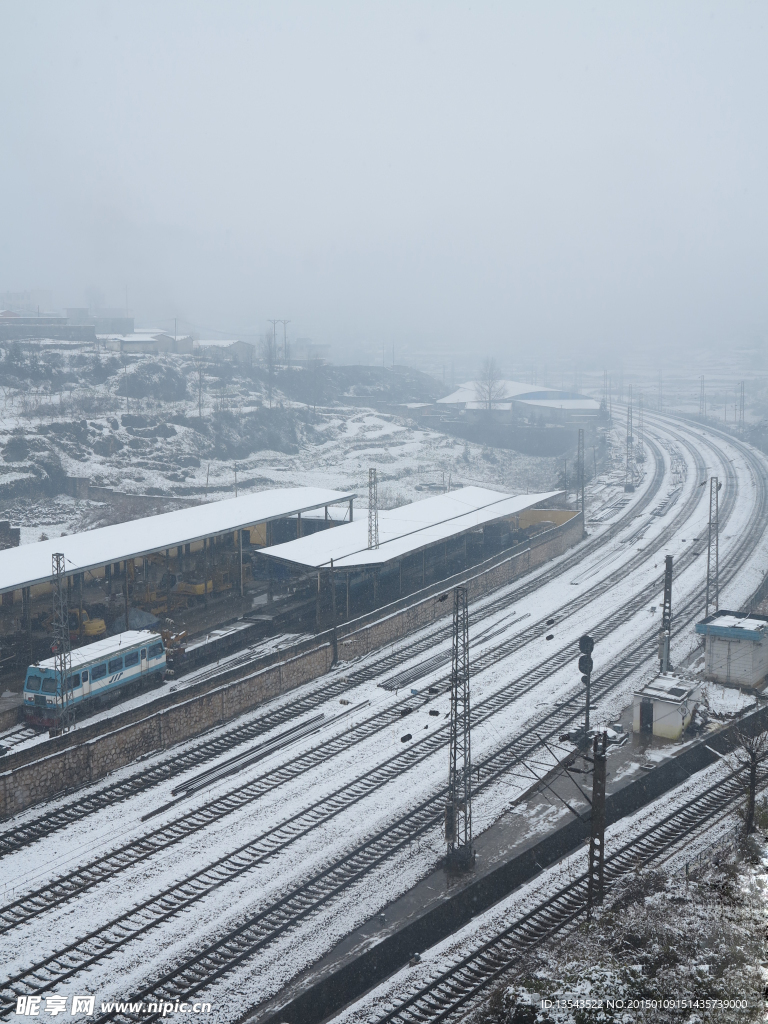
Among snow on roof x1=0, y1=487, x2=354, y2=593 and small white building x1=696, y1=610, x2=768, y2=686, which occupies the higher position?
snow on roof x1=0, y1=487, x2=354, y2=593

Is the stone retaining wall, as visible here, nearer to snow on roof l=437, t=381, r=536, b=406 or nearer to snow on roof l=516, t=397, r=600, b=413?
snow on roof l=516, t=397, r=600, b=413

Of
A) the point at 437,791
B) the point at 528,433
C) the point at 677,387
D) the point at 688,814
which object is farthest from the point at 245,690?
the point at 677,387

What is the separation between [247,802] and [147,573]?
1258 cm

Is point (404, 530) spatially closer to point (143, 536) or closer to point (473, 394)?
point (143, 536)

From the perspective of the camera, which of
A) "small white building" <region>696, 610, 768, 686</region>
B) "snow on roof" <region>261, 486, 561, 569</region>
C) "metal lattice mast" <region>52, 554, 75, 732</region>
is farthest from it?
"snow on roof" <region>261, 486, 561, 569</region>

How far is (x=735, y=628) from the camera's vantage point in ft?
67.9

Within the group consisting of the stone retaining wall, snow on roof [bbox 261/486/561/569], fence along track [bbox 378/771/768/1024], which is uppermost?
snow on roof [bbox 261/486/561/569]

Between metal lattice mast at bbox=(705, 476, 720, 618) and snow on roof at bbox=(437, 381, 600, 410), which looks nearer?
metal lattice mast at bbox=(705, 476, 720, 618)

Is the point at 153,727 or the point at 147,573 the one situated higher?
the point at 147,573

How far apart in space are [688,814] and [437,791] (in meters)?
4.42

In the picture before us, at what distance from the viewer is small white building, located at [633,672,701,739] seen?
17766 mm

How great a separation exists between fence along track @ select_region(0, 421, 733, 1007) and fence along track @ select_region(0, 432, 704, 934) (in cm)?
3

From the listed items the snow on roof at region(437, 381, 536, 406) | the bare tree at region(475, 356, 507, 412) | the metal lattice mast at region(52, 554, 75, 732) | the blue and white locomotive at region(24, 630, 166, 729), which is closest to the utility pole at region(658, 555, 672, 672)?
the blue and white locomotive at region(24, 630, 166, 729)

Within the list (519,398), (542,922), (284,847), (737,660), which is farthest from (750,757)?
(519,398)
